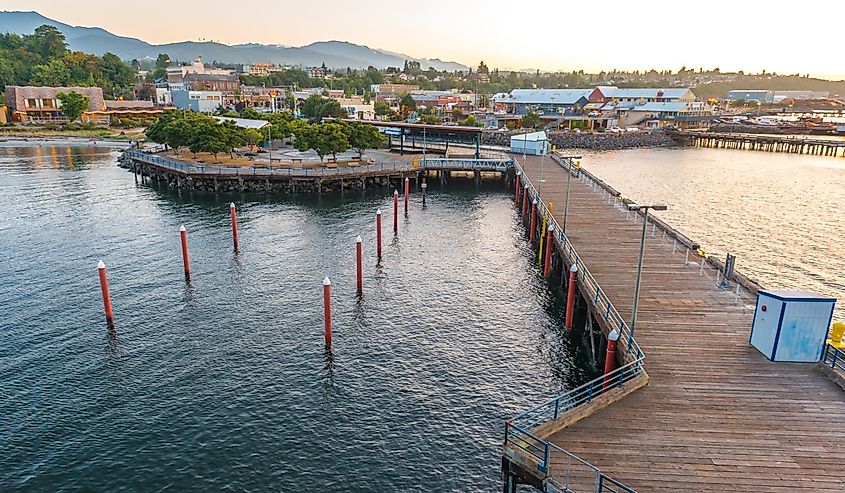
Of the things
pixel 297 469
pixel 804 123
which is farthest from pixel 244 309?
pixel 804 123

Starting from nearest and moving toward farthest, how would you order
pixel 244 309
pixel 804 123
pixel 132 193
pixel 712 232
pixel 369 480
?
pixel 369 480 → pixel 244 309 → pixel 712 232 → pixel 132 193 → pixel 804 123

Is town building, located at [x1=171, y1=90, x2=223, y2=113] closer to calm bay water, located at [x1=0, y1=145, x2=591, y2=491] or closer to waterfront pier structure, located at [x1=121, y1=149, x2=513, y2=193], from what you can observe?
waterfront pier structure, located at [x1=121, y1=149, x2=513, y2=193]

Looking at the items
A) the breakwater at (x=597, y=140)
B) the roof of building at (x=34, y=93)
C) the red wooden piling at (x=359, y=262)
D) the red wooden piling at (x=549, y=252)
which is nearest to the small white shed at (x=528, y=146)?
the breakwater at (x=597, y=140)

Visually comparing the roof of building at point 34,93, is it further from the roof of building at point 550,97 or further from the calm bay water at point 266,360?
the roof of building at point 550,97

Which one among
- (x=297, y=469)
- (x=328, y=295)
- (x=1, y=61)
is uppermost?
(x=1, y=61)

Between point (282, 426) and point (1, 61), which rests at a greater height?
point (1, 61)

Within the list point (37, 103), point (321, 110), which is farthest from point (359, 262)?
point (37, 103)

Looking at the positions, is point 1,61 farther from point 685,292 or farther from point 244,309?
point 685,292
